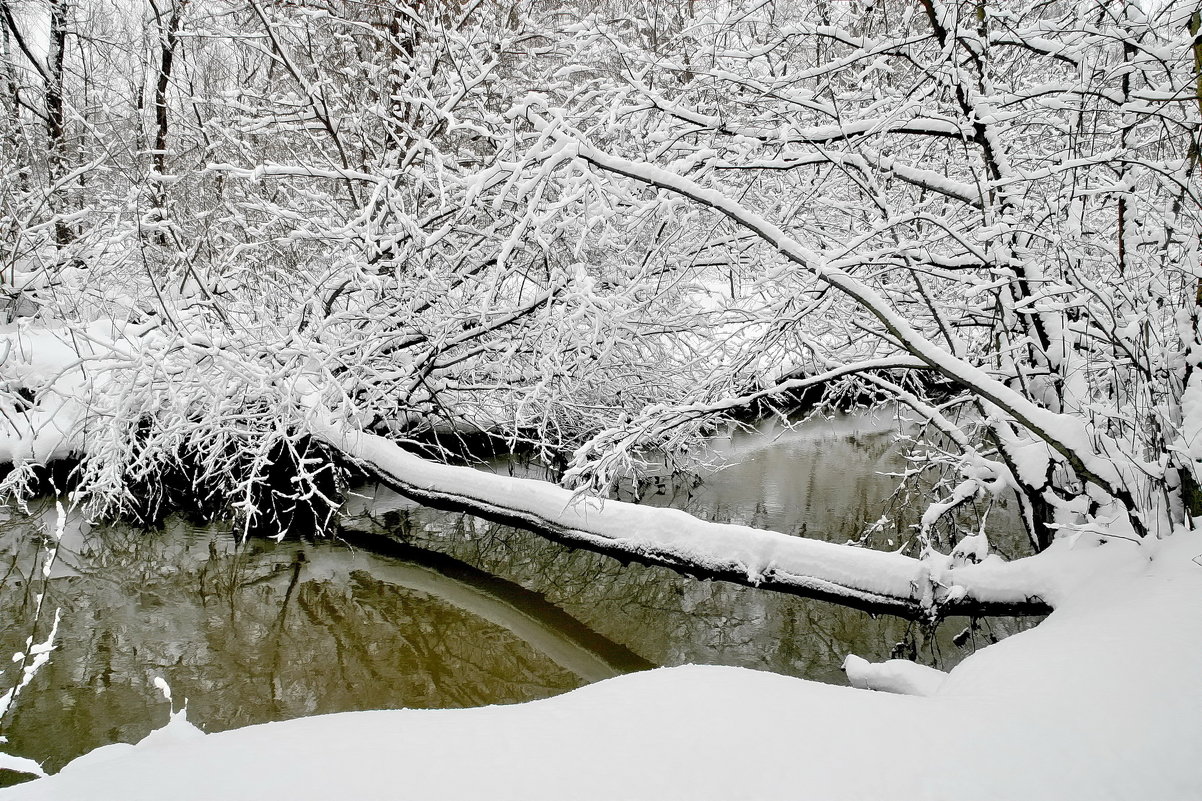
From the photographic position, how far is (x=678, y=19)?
813 centimetres

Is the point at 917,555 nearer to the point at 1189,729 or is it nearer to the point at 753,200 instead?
the point at 753,200

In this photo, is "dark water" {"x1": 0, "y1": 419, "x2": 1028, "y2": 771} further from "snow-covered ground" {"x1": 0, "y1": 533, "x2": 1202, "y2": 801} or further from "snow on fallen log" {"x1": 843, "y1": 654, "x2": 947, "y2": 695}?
"snow-covered ground" {"x1": 0, "y1": 533, "x2": 1202, "y2": 801}

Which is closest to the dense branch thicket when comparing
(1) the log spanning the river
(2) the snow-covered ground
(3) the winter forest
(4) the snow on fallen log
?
(3) the winter forest

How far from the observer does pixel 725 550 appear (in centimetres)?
455

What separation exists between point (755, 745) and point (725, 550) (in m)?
2.83

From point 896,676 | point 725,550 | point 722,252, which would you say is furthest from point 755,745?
point 722,252

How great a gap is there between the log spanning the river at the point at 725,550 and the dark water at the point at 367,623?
18.3 inches

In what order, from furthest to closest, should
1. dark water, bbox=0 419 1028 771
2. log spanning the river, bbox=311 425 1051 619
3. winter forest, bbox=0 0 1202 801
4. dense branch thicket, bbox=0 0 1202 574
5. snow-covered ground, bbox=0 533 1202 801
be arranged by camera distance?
dark water, bbox=0 419 1028 771 → log spanning the river, bbox=311 425 1051 619 → dense branch thicket, bbox=0 0 1202 574 → winter forest, bbox=0 0 1202 801 → snow-covered ground, bbox=0 533 1202 801

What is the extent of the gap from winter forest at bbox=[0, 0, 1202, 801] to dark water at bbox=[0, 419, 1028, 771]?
0.05 m

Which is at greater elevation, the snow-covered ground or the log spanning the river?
the snow-covered ground

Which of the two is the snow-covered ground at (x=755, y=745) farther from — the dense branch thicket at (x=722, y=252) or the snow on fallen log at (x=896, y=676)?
the dense branch thicket at (x=722, y=252)

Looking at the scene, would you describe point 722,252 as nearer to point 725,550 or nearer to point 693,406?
point 693,406

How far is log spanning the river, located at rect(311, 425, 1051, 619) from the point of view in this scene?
3.65 meters

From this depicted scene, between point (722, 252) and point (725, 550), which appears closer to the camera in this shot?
point (725, 550)
